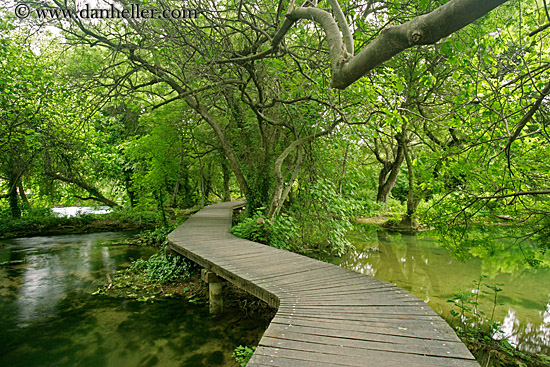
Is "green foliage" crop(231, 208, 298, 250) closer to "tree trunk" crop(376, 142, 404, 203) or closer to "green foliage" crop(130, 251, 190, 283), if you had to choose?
"green foliage" crop(130, 251, 190, 283)

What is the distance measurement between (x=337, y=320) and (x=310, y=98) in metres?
3.82

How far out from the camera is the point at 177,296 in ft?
22.4

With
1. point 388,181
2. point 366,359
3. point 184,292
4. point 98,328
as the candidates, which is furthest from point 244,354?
point 388,181

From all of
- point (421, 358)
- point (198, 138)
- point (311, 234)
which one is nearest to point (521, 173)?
point (421, 358)

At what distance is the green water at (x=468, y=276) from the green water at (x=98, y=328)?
439 centimetres

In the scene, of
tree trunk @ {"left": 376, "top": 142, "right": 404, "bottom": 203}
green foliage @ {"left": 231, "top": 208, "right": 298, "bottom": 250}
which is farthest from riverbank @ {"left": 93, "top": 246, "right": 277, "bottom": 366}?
tree trunk @ {"left": 376, "top": 142, "right": 404, "bottom": 203}

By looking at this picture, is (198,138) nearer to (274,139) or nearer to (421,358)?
(274,139)

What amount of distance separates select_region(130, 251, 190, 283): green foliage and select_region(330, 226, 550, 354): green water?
4.48 m

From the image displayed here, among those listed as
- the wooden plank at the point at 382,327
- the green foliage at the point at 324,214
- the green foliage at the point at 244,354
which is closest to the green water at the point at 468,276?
the green foliage at the point at 324,214

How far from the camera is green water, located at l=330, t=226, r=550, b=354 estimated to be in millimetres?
5434

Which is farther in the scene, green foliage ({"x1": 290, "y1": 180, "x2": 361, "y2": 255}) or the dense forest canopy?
green foliage ({"x1": 290, "y1": 180, "x2": 361, "y2": 255})

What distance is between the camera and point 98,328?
17.6 ft

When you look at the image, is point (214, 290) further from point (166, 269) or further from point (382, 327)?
point (382, 327)

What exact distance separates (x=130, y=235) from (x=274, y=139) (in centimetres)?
906
